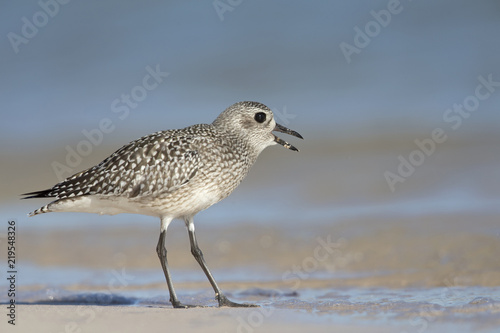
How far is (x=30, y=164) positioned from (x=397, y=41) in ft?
34.3

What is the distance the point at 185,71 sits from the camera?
72.0ft

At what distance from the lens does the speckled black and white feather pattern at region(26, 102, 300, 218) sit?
8.54 metres

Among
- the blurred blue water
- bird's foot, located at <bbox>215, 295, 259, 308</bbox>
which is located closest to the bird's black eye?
bird's foot, located at <bbox>215, 295, 259, 308</bbox>

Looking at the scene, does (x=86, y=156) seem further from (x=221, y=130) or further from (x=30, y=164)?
(x=221, y=130)
